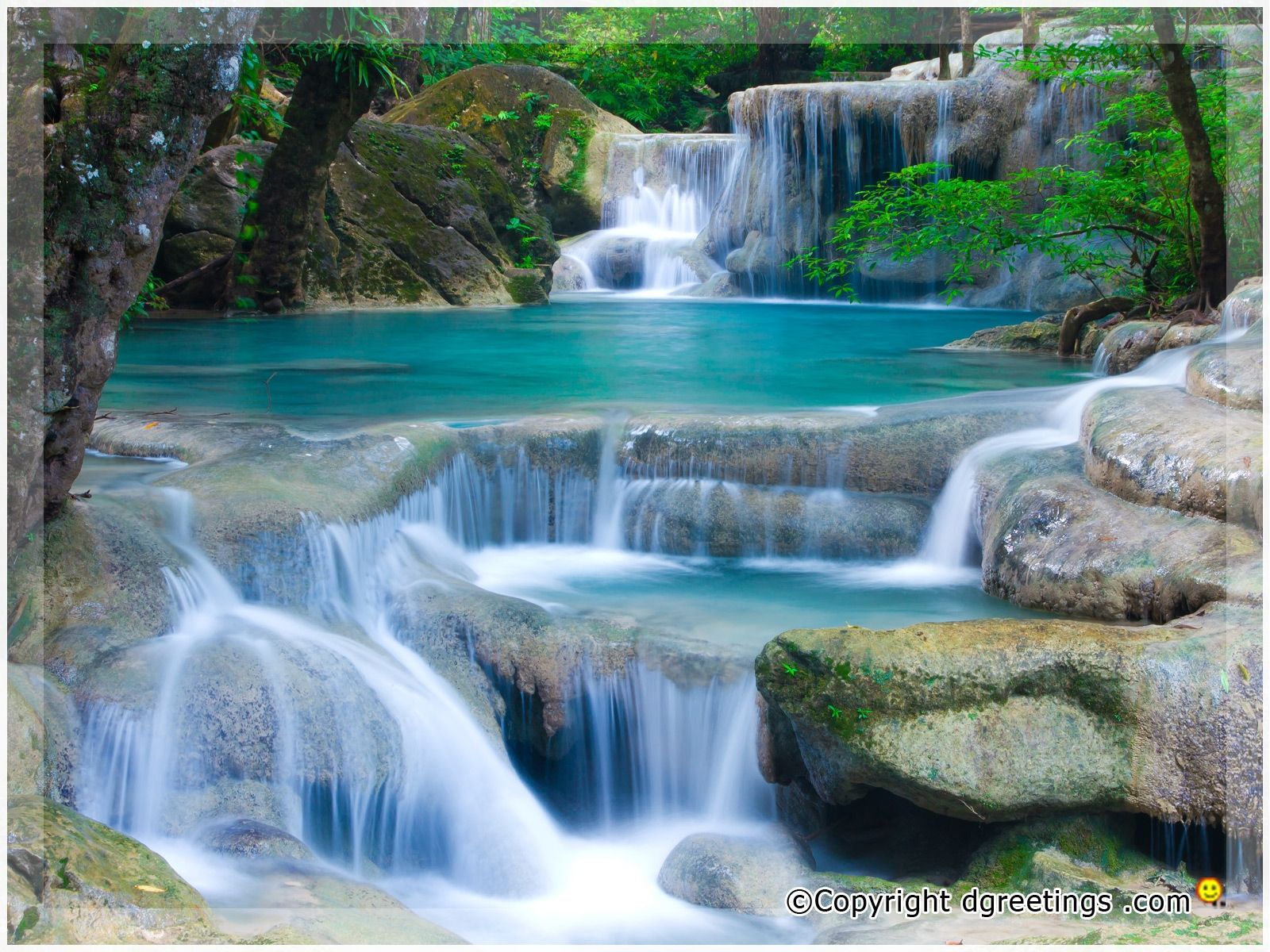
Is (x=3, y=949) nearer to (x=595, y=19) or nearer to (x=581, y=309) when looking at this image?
(x=581, y=309)

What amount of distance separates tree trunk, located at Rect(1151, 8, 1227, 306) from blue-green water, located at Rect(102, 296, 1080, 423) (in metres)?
1.27

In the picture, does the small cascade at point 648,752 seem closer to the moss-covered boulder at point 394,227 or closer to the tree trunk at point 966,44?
the moss-covered boulder at point 394,227

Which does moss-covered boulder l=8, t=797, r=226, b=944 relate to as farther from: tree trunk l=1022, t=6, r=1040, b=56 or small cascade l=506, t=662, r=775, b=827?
tree trunk l=1022, t=6, r=1040, b=56

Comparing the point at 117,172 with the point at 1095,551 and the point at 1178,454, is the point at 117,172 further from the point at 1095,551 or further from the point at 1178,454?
the point at 1178,454

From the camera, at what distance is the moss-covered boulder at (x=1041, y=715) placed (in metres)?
3.88

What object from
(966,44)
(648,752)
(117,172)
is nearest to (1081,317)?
(648,752)

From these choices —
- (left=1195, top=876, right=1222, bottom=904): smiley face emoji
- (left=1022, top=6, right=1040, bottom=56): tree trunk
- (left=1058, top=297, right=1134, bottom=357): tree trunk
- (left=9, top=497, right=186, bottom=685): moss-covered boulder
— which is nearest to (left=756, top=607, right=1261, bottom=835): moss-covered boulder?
(left=1195, top=876, right=1222, bottom=904): smiley face emoji

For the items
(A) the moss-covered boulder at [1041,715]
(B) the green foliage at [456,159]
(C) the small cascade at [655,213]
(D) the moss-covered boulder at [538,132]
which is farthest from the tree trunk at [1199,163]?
(D) the moss-covered boulder at [538,132]

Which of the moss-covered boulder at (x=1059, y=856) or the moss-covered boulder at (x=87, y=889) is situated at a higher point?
the moss-covered boulder at (x=87, y=889)

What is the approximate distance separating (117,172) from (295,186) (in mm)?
10687

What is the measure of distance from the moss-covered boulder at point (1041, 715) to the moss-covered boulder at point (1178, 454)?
99cm

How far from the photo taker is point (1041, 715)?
404 cm

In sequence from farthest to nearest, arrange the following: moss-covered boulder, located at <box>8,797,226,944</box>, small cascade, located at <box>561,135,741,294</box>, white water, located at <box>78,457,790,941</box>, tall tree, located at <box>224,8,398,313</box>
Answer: small cascade, located at <box>561,135,741,294</box> < tall tree, located at <box>224,8,398,313</box> < white water, located at <box>78,457,790,941</box> < moss-covered boulder, located at <box>8,797,226,944</box>

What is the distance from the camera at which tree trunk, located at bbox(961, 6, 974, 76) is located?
23281 mm
